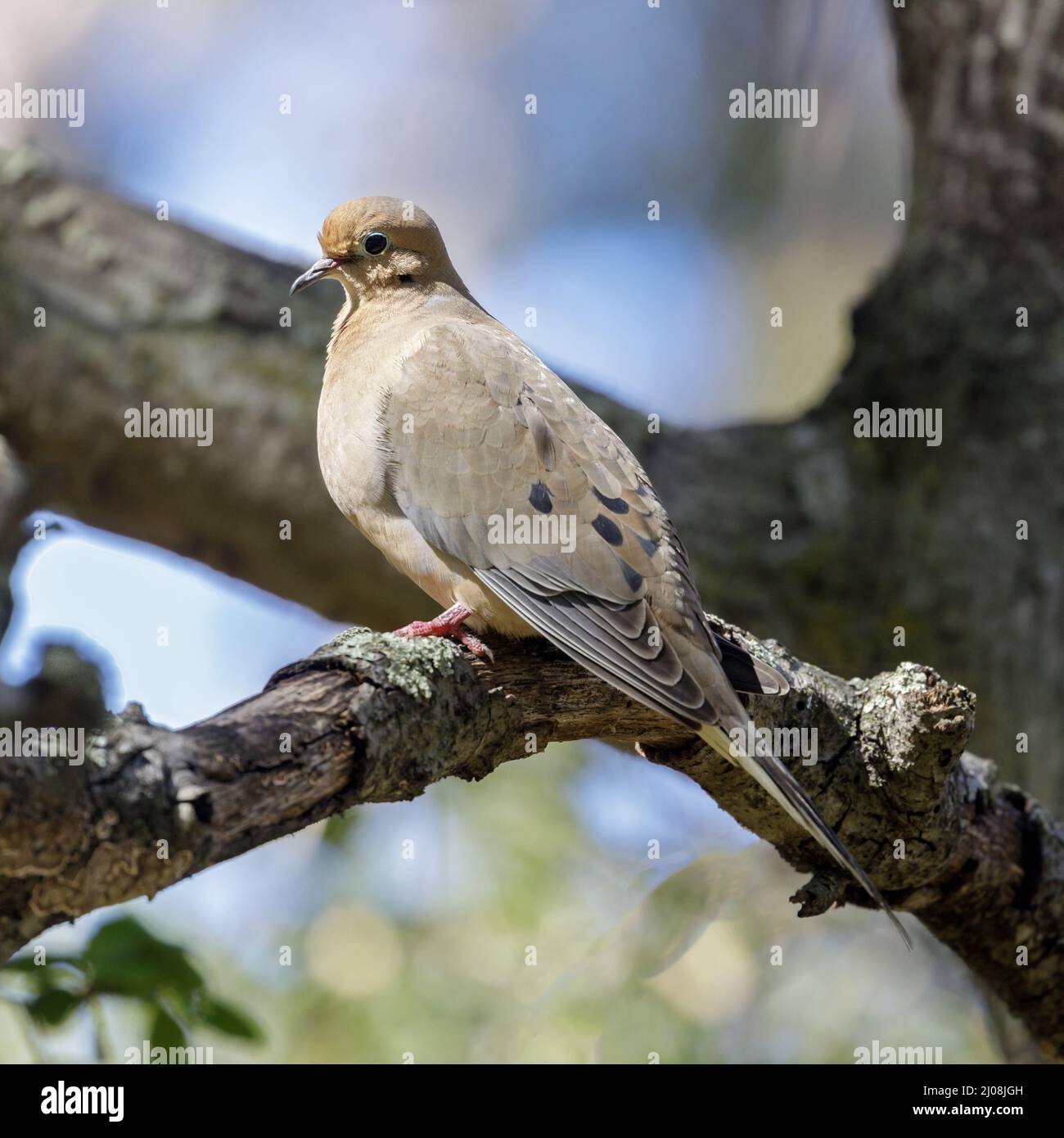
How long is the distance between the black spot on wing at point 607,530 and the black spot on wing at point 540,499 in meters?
0.15

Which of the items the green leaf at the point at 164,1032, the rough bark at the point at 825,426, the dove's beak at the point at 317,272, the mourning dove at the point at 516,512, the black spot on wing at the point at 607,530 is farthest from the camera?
the rough bark at the point at 825,426

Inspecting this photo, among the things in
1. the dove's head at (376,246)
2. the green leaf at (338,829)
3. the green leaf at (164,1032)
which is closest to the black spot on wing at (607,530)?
the dove's head at (376,246)

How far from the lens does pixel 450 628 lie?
11.1ft

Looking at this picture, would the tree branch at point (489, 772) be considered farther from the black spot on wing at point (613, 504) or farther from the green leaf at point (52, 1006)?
the green leaf at point (52, 1006)

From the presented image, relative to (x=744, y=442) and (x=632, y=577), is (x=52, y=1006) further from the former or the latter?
(x=744, y=442)

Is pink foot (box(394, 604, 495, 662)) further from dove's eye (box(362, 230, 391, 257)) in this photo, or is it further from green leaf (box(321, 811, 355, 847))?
green leaf (box(321, 811, 355, 847))

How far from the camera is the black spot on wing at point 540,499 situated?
3504 millimetres

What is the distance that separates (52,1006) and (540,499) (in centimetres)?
176

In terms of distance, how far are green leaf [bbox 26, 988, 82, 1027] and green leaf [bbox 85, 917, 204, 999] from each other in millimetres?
65

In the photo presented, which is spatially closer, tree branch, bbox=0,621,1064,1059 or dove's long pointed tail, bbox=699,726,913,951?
tree branch, bbox=0,621,1064,1059

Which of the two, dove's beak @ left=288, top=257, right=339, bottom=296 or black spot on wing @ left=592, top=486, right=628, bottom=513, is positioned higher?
dove's beak @ left=288, top=257, right=339, bottom=296

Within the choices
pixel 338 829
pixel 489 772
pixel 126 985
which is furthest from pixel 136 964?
pixel 338 829

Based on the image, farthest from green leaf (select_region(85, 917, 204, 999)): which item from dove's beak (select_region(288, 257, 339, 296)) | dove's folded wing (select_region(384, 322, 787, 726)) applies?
dove's beak (select_region(288, 257, 339, 296))

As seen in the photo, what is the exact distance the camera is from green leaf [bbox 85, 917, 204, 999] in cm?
273
